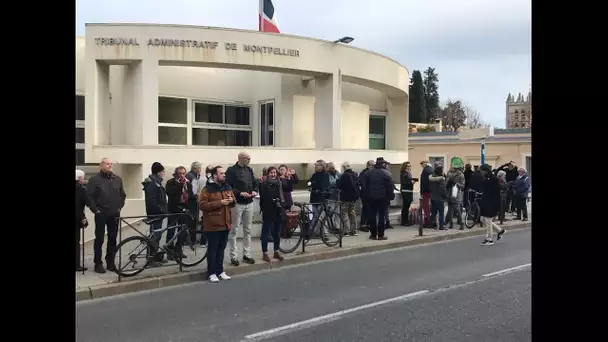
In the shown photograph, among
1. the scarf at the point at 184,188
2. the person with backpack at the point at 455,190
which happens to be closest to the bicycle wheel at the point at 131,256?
the scarf at the point at 184,188

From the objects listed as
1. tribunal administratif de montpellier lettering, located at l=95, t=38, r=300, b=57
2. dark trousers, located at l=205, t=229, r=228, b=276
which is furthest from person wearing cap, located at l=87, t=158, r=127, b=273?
tribunal administratif de montpellier lettering, located at l=95, t=38, r=300, b=57

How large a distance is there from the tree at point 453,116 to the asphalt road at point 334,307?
61.9m

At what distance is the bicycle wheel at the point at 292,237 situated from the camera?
10.6 meters

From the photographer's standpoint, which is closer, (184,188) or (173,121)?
(184,188)

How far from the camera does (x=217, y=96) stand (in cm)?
1714

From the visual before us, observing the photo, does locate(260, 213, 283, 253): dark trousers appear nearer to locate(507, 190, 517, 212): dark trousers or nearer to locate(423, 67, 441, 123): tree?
locate(507, 190, 517, 212): dark trousers

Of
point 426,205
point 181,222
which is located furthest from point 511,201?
point 181,222

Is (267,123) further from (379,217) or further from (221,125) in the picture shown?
(379,217)

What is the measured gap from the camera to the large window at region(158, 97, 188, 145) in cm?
1645

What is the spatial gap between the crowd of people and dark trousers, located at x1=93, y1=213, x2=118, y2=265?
2 cm

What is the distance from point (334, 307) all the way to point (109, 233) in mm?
4196

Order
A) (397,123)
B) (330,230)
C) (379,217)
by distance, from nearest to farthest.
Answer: (330,230) < (379,217) < (397,123)
